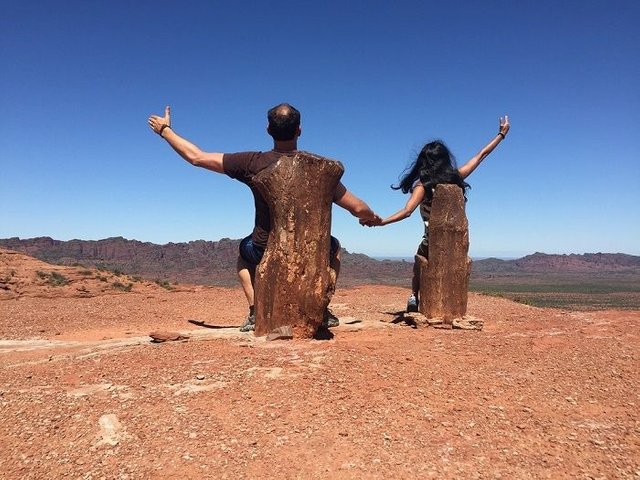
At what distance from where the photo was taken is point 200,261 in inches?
3172

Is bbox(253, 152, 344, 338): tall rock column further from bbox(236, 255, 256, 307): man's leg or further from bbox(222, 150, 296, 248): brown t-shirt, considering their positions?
bbox(236, 255, 256, 307): man's leg

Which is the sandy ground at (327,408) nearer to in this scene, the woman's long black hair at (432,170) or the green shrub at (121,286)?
the woman's long black hair at (432,170)

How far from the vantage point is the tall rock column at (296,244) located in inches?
204

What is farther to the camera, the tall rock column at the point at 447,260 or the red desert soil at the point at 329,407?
the tall rock column at the point at 447,260

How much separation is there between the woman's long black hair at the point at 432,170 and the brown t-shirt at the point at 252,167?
249 centimetres

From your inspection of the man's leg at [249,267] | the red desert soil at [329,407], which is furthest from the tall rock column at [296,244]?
the man's leg at [249,267]

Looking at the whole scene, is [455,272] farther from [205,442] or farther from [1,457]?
[1,457]

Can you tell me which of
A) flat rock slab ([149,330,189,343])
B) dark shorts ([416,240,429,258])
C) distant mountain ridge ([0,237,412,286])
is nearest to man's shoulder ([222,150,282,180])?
flat rock slab ([149,330,189,343])

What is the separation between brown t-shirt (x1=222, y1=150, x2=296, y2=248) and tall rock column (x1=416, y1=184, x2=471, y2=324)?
2.36m

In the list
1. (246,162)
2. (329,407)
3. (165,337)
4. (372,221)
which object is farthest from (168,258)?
(329,407)

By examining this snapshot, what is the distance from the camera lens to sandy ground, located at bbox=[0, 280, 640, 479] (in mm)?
2912

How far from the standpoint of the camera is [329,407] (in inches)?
140

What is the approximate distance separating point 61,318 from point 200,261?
71990mm

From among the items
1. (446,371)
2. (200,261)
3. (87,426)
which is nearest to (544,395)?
(446,371)
